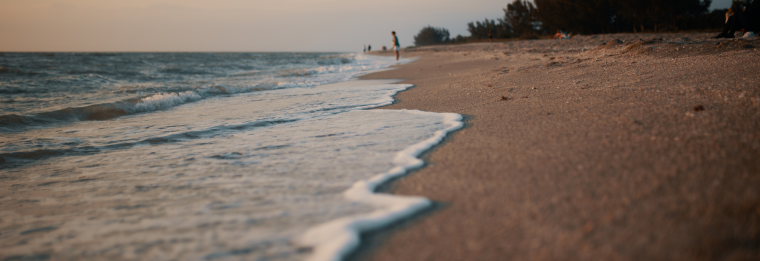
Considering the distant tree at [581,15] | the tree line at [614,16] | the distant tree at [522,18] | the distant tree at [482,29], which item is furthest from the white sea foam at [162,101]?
the distant tree at [482,29]

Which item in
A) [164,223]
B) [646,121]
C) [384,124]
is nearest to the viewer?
[164,223]

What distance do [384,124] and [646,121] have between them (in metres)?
1.70

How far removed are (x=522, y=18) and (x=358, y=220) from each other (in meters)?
50.4

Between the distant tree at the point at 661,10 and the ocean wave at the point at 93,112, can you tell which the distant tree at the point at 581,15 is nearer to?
the distant tree at the point at 661,10

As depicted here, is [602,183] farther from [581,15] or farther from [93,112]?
[581,15]

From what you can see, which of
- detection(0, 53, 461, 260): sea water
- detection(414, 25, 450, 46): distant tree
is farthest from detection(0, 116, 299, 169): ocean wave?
detection(414, 25, 450, 46): distant tree

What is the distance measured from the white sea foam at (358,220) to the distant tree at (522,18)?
45.1 metres

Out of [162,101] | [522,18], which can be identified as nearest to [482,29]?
[522,18]

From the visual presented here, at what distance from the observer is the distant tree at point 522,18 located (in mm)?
43656

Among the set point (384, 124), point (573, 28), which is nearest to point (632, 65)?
point (384, 124)

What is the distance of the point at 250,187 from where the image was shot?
1.69m

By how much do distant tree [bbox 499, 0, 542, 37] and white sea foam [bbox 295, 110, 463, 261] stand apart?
45.1 m

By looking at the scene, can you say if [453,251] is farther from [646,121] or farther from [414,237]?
[646,121]

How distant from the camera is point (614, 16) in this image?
31938 mm
